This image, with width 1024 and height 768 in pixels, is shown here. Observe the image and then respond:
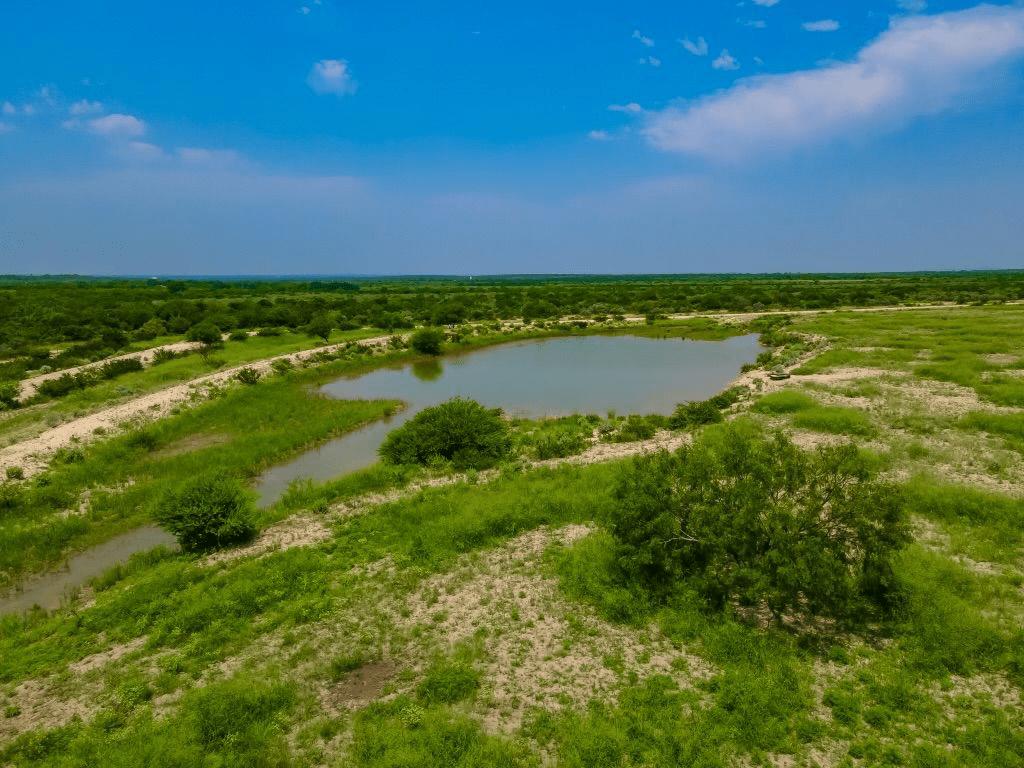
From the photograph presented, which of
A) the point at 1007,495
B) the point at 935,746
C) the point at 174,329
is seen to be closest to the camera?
the point at 935,746

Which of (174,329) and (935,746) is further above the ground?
(174,329)

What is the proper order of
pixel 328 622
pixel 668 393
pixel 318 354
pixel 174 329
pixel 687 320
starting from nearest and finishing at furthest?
pixel 328 622
pixel 668 393
pixel 318 354
pixel 174 329
pixel 687 320

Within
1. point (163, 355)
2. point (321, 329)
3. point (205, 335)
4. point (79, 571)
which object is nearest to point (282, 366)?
point (163, 355)

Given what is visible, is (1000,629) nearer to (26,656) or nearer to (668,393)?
(26,656)

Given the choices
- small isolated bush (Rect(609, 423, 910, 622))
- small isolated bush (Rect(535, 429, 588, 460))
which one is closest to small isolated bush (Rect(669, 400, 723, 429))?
small isolated bush (Rect(535, 429, 588, 460))

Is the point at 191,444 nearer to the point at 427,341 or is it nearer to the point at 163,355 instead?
the point at 163,355

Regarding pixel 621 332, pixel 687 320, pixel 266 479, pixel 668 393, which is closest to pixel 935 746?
pixel 266 479

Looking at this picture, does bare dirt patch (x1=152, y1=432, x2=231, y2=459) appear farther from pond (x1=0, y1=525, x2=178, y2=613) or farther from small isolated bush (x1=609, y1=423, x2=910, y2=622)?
small isolated bush (x1=609, y1=423, x2=910, y2=622)
